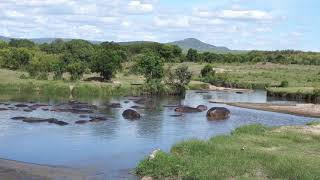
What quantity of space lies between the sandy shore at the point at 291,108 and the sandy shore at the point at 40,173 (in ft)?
160

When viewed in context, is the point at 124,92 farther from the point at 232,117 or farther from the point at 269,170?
the point at 269,170

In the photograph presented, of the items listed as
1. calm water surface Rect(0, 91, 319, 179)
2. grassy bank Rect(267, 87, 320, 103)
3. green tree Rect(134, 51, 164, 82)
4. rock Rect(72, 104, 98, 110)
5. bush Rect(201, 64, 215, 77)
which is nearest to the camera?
calm water surface Rect(0, 91, 319, 179)

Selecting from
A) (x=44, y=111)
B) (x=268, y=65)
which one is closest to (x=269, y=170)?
(x=44, y=111)

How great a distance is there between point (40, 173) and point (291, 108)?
56173 mm

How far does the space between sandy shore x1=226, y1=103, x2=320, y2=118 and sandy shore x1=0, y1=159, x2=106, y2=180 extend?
160 ft

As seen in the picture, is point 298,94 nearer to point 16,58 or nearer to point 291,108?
point 291,108

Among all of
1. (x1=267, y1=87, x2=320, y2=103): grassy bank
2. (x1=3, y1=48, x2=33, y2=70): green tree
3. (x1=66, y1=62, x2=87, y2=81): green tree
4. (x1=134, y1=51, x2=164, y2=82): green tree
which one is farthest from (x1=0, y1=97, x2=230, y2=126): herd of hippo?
(x1=3, y1=48, x2=33, y2=70): green tree

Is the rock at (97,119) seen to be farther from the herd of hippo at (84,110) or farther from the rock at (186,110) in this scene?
the rock at (186,110)

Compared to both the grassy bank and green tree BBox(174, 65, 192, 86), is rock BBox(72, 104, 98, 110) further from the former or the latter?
the grassy bank

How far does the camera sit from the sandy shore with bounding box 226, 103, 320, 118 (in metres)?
75.8

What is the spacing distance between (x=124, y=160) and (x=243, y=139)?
8.56m

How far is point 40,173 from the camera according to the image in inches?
1232

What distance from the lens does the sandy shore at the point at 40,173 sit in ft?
98.8

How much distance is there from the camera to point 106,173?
31.9 m
